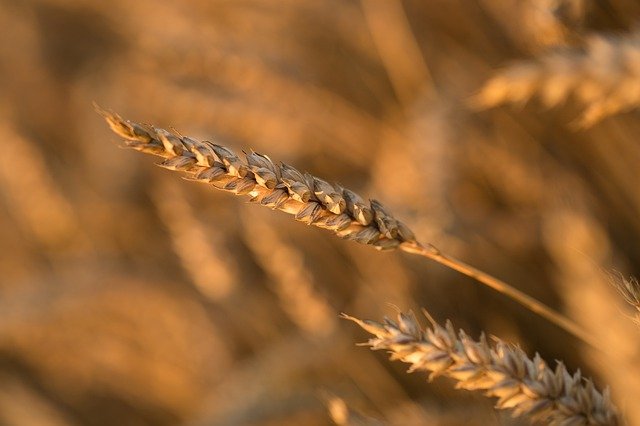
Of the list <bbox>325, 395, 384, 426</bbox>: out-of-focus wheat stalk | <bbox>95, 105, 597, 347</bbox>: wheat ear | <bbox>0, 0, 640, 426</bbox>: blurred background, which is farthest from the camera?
<bbox>0, 0, 640, 426</bbox>: blurred background

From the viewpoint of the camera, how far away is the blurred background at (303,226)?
3.77 feet

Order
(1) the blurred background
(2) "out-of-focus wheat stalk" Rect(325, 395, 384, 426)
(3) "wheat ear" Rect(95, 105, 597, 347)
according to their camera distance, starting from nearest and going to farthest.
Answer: (3) "wheat ear" Rect(95, 105, 597, 347) < (2) "out-of-focus wheat stalk" Rect(325, 395, 384, 426) < (1) the blurred background

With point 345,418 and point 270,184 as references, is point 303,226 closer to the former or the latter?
point 345,418

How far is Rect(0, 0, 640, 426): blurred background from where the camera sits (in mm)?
1148

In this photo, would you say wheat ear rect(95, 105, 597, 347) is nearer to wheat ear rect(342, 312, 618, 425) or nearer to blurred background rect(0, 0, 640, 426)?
wheat ear rect(342, 312, 618, 425)

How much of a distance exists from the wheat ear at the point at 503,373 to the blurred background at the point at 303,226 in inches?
4.8

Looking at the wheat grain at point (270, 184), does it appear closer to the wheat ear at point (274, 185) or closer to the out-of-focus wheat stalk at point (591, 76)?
the wheat ear at point (274, 185)

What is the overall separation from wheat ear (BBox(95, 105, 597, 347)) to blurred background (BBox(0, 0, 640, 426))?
0.26 meters

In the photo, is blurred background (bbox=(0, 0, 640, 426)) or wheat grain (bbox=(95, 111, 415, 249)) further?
blurred background (bbox=(0, 0, 640, 426))

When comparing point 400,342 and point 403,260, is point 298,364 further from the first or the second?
point 400,342

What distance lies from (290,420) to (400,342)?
1.93 ft

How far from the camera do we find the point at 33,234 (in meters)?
2.12

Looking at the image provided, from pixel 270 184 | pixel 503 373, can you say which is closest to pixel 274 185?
pixel 270 184

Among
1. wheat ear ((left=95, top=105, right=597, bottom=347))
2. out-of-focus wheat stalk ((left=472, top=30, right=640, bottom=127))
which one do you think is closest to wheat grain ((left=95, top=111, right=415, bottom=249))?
wheat ear ((left=95, top=105, right=597, bottom=347))
